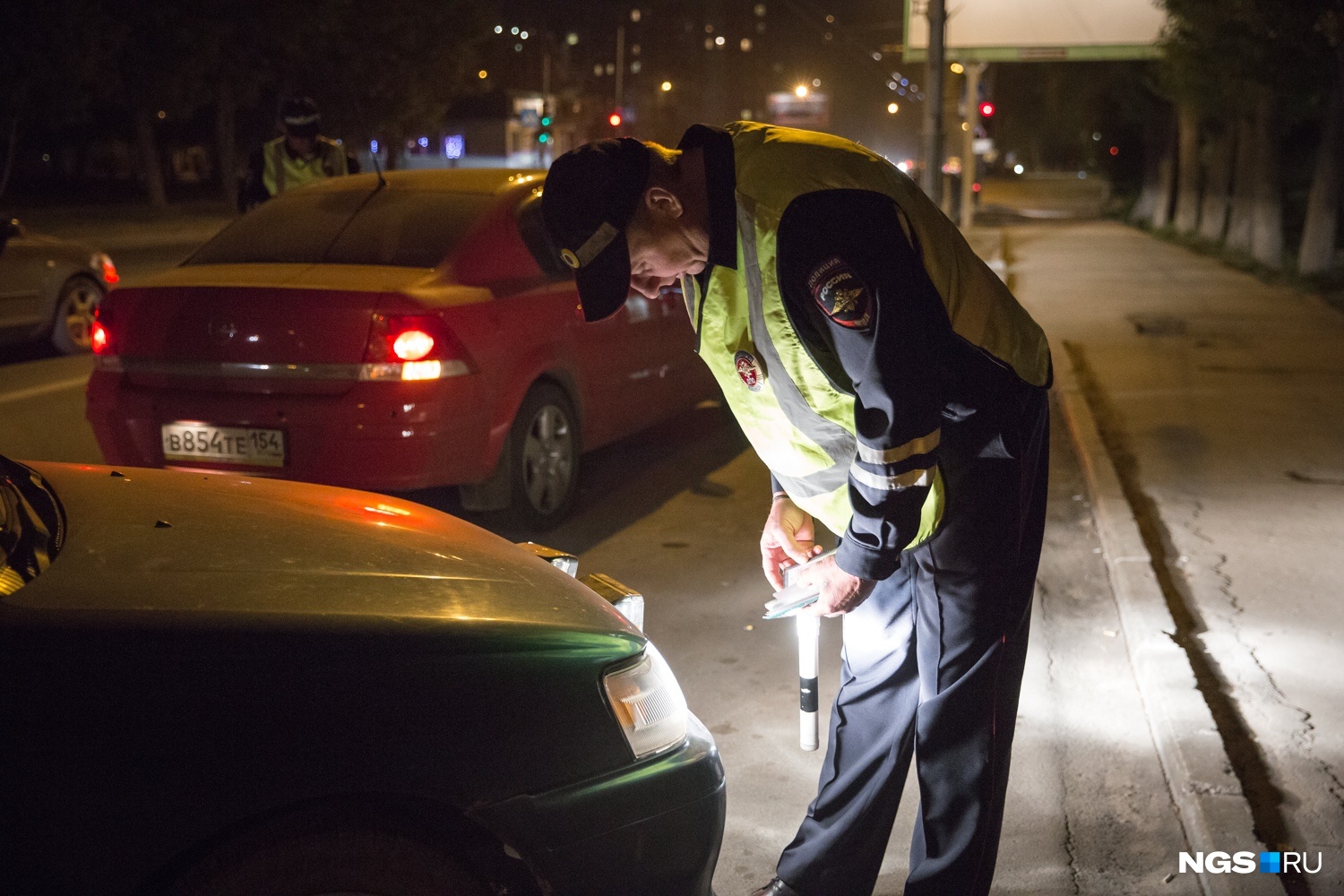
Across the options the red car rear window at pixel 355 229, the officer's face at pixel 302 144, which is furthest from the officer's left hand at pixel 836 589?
the officer's face at pixel 302 144

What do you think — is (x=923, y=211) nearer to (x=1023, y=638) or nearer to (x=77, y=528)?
(x=1023, y=638)

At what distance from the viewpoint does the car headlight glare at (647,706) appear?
7.52 ft

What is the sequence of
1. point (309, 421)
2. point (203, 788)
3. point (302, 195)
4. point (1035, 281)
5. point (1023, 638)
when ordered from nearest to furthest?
point (203, 788) < point (1023, 638) < point (309, 421) < point (302, 195) < point (1035, 281)

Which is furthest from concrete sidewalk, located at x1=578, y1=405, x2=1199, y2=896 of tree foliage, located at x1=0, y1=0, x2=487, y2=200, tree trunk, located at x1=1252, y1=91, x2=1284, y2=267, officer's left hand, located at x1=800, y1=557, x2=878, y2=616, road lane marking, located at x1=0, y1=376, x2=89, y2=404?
tree foliage, located at x1=0, y1=0, x2=487, y2=200

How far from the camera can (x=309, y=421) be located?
4980 mm

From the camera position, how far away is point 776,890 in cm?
287

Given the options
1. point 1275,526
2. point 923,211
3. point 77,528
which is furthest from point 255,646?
point 1275,526

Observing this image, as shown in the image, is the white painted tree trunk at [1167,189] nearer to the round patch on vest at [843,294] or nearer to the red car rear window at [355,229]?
the red car rear window at [355,229]

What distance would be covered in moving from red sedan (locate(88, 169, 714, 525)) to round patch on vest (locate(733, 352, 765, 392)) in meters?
2.76

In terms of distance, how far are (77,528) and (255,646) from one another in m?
0.64

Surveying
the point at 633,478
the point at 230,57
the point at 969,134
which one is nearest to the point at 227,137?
the point at 230,57

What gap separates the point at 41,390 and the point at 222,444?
518cm

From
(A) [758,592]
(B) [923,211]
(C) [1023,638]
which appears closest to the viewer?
(B) [923,211]
